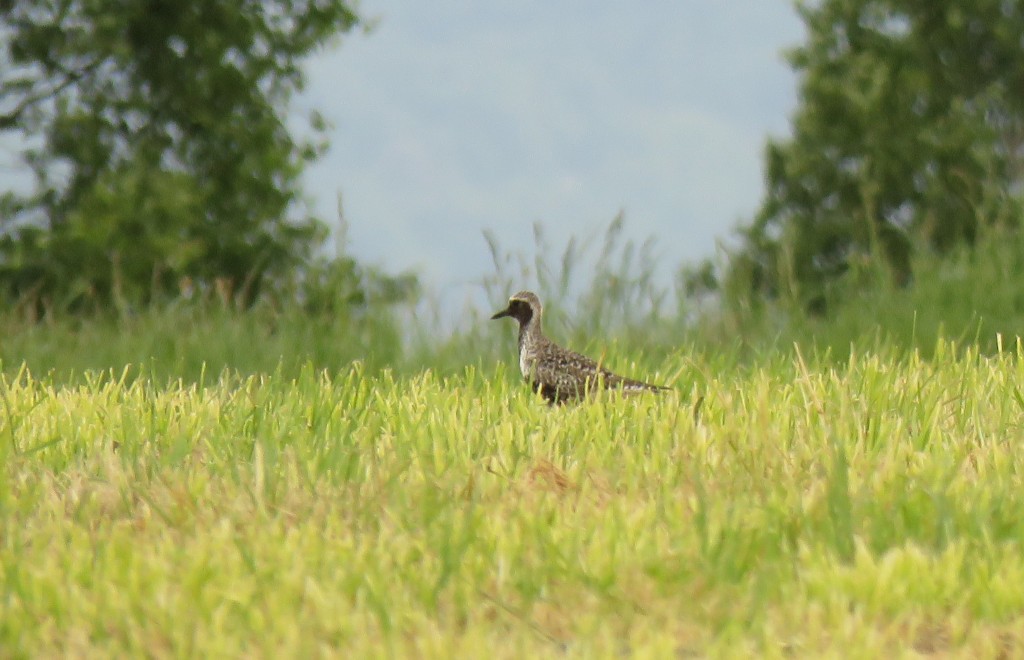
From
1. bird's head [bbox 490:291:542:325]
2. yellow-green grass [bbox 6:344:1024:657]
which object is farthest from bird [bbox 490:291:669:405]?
yellow-green grass [bbox 6:344:1024:657]

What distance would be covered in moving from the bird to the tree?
10.3 metres

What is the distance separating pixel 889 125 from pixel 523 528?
25712 millimetres

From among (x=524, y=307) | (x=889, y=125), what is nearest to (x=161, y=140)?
(x=524, y=307)

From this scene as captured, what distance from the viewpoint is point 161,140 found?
764 inches

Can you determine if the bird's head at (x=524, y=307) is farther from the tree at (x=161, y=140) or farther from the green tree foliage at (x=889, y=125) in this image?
the green tree foliage at (x=889, y=125)

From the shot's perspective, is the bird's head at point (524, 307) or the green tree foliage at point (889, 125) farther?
the green tree foliage at point (889, 125)

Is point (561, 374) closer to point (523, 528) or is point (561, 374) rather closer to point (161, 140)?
point (523, 528)

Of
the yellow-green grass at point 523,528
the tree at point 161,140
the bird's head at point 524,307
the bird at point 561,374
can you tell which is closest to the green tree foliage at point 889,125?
the tree at point 161,140

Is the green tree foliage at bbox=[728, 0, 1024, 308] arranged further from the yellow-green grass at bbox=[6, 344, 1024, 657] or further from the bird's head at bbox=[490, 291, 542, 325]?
the yellow-green grass at bbox=[6, 344, 1024, 657]

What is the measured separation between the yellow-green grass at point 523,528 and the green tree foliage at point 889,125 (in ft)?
69.5

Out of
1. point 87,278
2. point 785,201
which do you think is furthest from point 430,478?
point 785,201

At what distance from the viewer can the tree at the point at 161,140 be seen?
1789 cm

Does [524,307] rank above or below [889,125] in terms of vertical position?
below

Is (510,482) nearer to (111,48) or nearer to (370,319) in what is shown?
(370,319)
